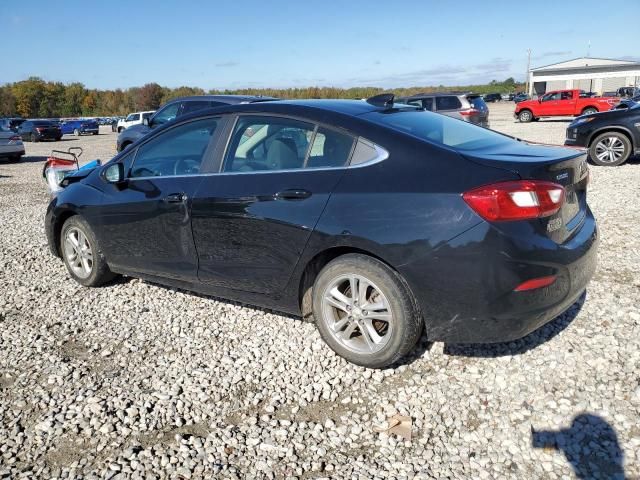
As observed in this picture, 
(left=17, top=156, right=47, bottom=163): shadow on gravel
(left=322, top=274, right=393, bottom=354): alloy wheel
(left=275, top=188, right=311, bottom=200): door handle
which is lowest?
(left=322, top=274, right=393, bottom=354): alloy wheel

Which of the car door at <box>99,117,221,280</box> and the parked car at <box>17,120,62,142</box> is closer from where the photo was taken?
the car door at <box>99,117,221,280</box>

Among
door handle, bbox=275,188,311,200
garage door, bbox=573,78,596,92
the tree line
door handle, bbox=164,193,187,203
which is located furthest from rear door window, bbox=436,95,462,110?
the tree line

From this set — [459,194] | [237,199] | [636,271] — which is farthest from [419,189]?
[636,271]

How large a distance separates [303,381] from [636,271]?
11.3 ft

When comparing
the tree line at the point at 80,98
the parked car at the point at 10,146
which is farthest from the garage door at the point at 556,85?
the parked car at the point at 10,146

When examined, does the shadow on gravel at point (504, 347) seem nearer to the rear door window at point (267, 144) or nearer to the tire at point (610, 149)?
the rear door window at point (267, 144)

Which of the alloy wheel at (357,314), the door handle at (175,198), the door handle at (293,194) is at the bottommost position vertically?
the alloy wheel at (357,314)

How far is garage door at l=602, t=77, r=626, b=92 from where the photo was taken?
58625 mm

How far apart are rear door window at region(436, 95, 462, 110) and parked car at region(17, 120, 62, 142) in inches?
937

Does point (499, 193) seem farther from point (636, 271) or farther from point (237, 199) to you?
point (636, 271)

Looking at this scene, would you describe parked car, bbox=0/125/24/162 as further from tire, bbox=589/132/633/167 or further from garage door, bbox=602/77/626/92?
garage door, bbox=602/77/626/92

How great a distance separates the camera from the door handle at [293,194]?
316 cm

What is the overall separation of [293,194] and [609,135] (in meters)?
10.2

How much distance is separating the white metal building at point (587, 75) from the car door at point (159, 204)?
64.7 meters
